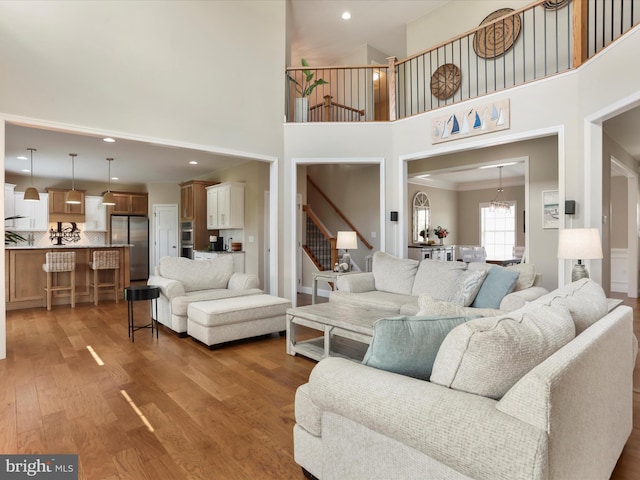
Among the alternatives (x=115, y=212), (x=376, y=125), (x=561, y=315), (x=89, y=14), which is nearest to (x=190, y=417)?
(x=561, y=315)

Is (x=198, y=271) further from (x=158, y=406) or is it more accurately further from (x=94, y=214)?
(x=94, y=214)

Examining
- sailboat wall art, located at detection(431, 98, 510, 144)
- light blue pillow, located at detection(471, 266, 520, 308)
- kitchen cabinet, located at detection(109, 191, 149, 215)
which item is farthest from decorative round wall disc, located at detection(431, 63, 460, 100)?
kitchen cabinet, located at detection(109, 191, 149, 215)

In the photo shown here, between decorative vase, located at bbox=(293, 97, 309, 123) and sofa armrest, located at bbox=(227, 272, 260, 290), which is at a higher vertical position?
decorative vase, located at bbox=(293, 97, 309, 123)

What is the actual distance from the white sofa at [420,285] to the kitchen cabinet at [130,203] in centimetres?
726

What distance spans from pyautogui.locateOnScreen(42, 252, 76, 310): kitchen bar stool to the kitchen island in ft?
0.70

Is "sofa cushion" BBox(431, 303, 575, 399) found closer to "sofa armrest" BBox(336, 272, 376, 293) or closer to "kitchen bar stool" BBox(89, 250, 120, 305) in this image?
"sofa armrest" BBox(336, 272, 376, 293)

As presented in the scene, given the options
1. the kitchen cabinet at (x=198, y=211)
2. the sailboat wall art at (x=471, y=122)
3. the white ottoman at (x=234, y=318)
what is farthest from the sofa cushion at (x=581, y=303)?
the kitchen cabinet at (x=198, y=211)

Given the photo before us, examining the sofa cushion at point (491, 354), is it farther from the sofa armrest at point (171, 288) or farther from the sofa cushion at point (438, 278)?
the sofa armrest at point (171, 288)

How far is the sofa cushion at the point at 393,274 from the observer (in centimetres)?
462

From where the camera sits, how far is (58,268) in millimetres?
6066

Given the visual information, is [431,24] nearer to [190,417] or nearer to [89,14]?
[89,14]

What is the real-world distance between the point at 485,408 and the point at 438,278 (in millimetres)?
3216

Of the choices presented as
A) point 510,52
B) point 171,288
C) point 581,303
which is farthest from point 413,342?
point 510,52

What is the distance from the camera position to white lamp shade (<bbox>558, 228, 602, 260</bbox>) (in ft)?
11.4
